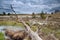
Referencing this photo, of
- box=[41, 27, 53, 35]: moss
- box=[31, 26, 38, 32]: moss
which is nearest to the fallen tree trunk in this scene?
box=[31, 26, 38, 32]: moss

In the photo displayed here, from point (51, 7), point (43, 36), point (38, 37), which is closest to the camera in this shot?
point (38, 37)

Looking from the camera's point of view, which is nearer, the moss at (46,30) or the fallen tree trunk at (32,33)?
the fallen tree trunk at (32,33)

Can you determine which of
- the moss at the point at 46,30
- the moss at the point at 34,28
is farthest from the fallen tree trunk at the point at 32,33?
the moss at the point at 46,30

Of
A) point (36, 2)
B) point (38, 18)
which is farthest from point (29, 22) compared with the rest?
point (36, 2)

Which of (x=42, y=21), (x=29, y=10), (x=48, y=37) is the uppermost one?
(x=29, y=10)

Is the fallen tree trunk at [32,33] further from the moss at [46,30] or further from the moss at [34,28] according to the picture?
the moss at [46,30]

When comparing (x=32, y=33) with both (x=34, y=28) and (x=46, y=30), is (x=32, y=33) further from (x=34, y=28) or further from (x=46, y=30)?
(x=46, y=30)

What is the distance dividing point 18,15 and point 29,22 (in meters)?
0.21

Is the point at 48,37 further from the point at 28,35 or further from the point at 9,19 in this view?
the point at 9,19

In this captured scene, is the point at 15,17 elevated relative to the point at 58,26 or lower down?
elevated

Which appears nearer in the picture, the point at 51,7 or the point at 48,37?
the point at 48,37

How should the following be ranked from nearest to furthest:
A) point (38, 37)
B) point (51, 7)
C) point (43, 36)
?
point (38, 37), point (43, 36), point (51, 7)

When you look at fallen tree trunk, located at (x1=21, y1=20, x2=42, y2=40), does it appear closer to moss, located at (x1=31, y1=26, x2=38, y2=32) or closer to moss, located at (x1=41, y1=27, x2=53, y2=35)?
moss, located at (x1=31, y1=26, x2=38, y2=32)

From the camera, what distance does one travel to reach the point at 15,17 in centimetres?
279
